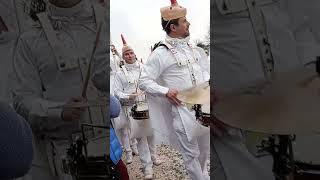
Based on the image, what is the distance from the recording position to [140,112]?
109 inches

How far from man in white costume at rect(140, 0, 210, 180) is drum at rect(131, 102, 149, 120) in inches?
17.8

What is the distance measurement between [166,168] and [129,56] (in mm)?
990

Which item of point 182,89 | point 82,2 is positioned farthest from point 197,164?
point 82,2

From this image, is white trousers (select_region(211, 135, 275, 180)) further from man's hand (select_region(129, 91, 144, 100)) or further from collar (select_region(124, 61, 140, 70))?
collar (select_region(124, 61, 140, 70))

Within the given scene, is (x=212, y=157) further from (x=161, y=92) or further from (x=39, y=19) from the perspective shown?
(x=161, y=92)

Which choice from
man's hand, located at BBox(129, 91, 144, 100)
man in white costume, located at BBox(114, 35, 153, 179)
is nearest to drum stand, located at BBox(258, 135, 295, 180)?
man in white costume, located at BBox(114, 35, 153, 179)

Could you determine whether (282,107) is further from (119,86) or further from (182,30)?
(119,86)

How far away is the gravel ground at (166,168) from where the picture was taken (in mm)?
2641

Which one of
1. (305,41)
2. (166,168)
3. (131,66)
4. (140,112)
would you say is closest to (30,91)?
(305,41)

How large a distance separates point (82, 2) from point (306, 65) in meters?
0.54

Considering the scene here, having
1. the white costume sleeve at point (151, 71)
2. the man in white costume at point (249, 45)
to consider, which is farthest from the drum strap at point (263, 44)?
the white costume sleeve at point (151, 71)

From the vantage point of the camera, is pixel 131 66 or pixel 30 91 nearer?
pixel 30 91

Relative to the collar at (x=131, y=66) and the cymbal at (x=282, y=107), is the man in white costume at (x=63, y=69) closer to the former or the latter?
the cymbal at (x=282, y=107)

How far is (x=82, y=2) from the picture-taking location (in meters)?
1.15
